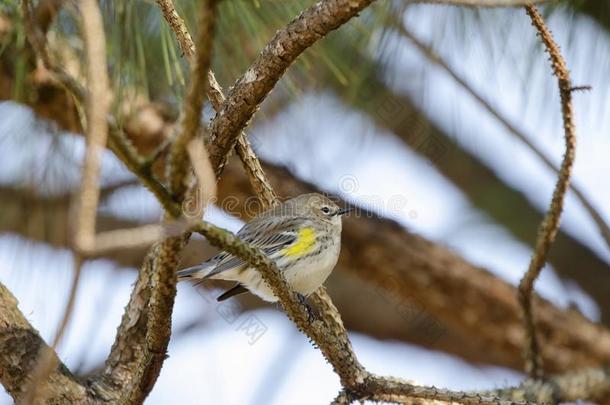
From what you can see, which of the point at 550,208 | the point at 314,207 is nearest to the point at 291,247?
the point at 314,207

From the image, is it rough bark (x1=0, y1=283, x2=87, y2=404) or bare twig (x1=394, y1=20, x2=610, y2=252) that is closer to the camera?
rough bark (x1=0, y1=283, x2=87, y2=404)

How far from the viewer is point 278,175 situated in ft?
14.4

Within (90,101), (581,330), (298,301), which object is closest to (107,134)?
(90,101)

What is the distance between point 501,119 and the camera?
12.4ft

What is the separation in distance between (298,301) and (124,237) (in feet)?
3.78

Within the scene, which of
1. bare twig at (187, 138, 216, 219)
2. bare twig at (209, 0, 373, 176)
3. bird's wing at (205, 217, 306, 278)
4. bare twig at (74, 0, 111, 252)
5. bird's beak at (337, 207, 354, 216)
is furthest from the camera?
bird's beak at (337, 207, 354, 216)

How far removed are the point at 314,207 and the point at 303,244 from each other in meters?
0.35

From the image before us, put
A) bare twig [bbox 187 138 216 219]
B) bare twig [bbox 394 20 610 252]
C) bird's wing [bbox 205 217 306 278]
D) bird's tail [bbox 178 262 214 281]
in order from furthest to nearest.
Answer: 1. bird's wing [bbox 205 217 306 278]
2. bare twig [bbox 394 20 610 252]
3. bird's tail [bbox 178 262 214 281]
4. bare twig [bbox 187 138 216 219]

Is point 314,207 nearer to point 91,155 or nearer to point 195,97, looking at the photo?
point 195,97

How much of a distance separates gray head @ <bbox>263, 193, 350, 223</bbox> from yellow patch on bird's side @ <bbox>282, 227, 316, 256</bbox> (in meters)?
0.14

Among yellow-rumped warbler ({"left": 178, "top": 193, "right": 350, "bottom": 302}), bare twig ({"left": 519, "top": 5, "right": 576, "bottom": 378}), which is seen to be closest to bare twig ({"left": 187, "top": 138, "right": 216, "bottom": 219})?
bare twig ({"left": 519, "top": 5, "right": 576, "bottom": 378})

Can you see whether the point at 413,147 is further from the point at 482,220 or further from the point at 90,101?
the point at 90,101

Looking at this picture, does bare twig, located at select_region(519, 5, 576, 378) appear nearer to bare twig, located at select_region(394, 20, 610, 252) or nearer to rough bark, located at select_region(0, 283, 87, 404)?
bare twig, located at select_region(394, 20, 610, 252)

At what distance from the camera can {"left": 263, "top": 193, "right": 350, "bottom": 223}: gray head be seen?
4.07 m
